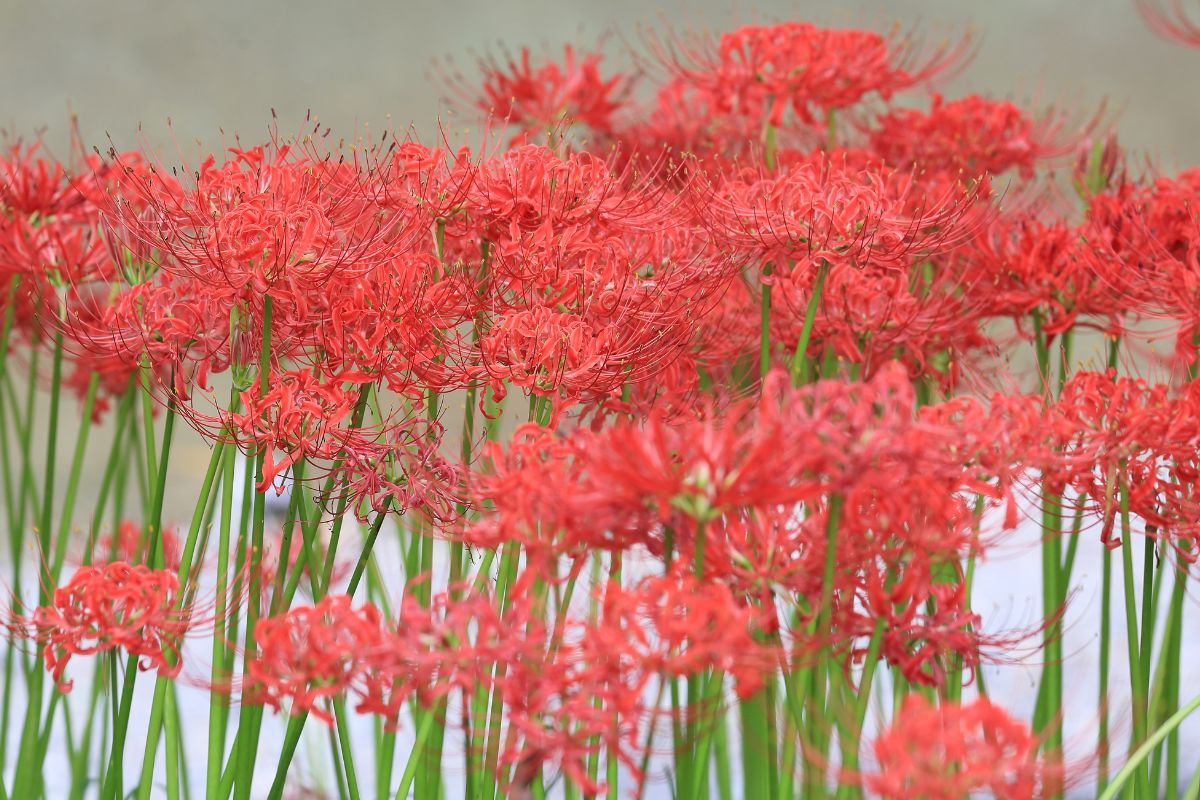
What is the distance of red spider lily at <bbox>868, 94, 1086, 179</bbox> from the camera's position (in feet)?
5.30

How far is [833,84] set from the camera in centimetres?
153

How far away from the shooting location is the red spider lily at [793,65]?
4.99ft

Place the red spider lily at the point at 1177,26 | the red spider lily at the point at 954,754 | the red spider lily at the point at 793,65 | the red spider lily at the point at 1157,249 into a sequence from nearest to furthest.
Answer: the red spider lily at the point at 954,754, the red spider lily at the point at 1157,249, the red spider lily at the point at 793,65, the red spider lily at the point at 1177,26

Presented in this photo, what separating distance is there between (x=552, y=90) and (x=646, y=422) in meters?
0.71

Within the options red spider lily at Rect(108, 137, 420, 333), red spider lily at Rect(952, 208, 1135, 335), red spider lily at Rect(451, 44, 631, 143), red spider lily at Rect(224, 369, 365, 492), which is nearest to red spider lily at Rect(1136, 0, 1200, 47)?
red spider lily at Rect(952, 208, 1135, 335)

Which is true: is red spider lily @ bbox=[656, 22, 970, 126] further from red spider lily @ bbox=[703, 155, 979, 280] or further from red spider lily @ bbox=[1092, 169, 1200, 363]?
red spider lily @ bbox=[703, 155, 979, 280]

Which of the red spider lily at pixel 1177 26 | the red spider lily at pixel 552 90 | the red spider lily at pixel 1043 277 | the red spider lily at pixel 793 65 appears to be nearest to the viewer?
the red spider lily at pixel 1043 277

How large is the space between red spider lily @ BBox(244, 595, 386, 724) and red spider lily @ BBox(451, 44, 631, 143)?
0.97 metres

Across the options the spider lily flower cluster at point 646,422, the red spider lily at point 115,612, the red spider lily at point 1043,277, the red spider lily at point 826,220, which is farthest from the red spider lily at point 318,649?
the red spider lily at point 1043,277

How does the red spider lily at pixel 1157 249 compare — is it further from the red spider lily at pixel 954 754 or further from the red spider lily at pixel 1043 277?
the red spider lily at pixel 954 754

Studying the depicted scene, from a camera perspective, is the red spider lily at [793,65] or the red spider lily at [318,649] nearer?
the red spider lily at [318,649]

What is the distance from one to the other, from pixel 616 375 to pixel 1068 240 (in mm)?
546

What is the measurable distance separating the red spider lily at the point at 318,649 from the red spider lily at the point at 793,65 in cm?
91

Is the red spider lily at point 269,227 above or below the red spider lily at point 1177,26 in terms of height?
below
